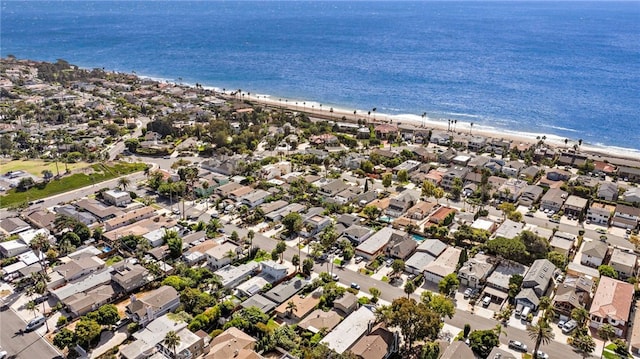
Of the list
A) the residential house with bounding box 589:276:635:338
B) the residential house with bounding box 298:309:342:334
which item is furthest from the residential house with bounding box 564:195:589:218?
the residential house with bounding box 298:309:342:334

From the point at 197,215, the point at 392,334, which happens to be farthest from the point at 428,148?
the point at 392,334

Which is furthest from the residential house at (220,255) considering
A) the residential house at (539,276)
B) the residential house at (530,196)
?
the residential house at (530,196)

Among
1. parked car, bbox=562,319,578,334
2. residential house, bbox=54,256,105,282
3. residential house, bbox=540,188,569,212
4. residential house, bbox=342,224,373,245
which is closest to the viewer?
parked car, bbox=562,319,578,334

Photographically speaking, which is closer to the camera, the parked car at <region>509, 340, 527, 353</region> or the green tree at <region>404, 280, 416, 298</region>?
the parked car at <region>509, 340, 527, 353</region>

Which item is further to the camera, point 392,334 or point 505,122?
point 505,122

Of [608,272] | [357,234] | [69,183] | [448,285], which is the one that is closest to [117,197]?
[69,183]

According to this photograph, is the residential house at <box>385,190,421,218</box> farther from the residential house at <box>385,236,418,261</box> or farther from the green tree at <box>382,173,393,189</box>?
the residential house at <box>385,236,418,261</box>

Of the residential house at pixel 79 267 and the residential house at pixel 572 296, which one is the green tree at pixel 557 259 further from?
the residential house at pixel 79 267

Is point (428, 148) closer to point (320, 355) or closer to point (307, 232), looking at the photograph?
point (307, 232)
